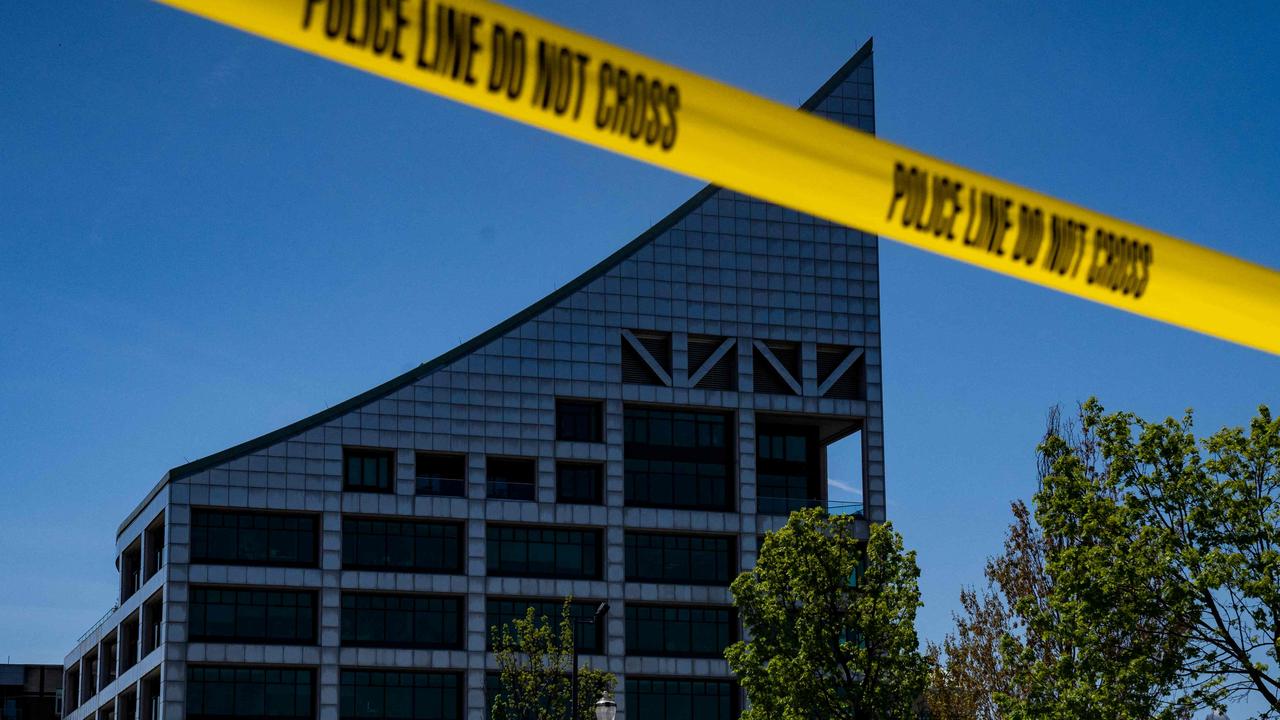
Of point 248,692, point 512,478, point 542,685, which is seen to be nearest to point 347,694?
point 248,692

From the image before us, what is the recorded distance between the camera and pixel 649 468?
9338 centimetres

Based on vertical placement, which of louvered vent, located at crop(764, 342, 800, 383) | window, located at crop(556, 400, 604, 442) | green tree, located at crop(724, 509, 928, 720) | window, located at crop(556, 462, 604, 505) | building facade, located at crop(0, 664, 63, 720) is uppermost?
louvered vent, located at crop(764, 342, 800, 383)

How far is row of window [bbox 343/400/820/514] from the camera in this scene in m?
89.4

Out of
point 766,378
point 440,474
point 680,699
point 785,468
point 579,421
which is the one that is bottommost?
point 680,699

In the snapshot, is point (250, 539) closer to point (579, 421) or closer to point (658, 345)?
point (579, 421)

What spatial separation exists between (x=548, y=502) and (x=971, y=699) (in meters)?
33.0

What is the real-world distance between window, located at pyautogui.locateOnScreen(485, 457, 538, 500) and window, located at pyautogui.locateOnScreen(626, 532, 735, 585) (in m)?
6.37

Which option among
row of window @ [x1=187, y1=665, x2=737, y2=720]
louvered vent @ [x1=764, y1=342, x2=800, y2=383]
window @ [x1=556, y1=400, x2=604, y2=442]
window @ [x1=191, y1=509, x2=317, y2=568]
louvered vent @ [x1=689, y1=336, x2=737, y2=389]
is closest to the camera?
row of window @ [x1=187, y1=665, x2=737, y2=720]

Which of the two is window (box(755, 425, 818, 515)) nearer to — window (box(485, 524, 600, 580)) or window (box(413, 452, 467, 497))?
window (box(485, 524, 600, 580))

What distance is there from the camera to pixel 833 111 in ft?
326

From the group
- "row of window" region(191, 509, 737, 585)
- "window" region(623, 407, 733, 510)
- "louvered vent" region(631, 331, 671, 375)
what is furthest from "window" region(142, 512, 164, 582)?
"louvered vent" region(631, 331, 671, 375)

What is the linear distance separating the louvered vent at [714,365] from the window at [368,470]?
18337 millimetres

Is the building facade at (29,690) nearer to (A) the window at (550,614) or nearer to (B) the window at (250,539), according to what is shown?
(B) the window at (250,539)

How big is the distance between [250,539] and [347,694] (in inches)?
382
